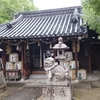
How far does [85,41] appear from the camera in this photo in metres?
12.6

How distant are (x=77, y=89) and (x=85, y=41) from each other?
13.5 feet

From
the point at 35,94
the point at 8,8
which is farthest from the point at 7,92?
the point at 8,8

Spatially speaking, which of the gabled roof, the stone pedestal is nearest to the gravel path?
the stone pedestal

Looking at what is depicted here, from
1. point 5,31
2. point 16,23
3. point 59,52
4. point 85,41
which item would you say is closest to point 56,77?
point 59,52

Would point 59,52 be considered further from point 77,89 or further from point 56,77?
point 77,89

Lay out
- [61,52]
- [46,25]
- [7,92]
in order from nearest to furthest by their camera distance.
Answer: [61,52] → [7,92] → [46,25]

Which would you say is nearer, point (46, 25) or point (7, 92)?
point (7, 92)

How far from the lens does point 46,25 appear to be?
13.2 meters

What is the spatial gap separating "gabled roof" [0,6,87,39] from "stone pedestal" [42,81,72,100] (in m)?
3.68

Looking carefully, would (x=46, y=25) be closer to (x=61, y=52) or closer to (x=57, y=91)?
(x=61, y=52)

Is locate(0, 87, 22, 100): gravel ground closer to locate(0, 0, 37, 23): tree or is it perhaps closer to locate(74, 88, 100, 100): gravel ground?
locate(74, 88, 100, 100): gravel ground

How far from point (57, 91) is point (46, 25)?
6883 millimetres

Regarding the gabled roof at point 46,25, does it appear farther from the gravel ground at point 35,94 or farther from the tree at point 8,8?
the tree at point 8,8

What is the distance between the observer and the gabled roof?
10.9m
